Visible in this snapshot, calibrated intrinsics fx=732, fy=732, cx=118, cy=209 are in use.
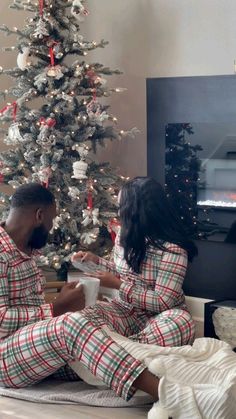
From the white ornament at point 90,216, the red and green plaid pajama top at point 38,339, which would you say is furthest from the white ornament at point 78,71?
the red and green plaid pajama top at point 38,339

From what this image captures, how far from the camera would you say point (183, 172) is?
14.9 feet

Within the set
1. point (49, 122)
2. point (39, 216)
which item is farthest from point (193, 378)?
point (49, 122)

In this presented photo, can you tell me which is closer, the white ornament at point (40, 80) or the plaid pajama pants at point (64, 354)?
the plaid pajama pants at point (64, 354)

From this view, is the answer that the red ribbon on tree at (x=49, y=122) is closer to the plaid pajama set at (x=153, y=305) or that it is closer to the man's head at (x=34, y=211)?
the plaid pajama set at (x=153, y=305)

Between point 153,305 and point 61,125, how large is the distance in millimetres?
1558

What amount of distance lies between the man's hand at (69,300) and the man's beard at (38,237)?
9.1 inches

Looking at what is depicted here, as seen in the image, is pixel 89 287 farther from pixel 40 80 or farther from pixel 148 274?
pixel 40 80

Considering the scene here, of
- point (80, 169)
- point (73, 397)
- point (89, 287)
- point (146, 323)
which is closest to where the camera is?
point (73, 397)

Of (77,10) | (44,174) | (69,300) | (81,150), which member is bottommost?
(69,300)

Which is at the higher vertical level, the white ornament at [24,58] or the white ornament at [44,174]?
the white ornament at [24,58]

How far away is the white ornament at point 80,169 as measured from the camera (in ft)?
14.4

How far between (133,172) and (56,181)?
0.68m

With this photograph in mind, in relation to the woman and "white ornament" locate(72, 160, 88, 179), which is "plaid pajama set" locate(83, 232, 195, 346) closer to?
the woman

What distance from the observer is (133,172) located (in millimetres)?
5047
